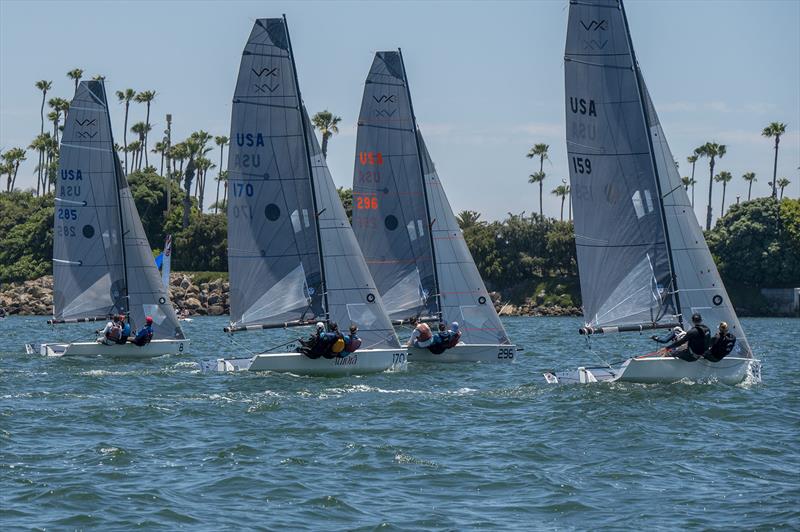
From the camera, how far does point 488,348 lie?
36.7m

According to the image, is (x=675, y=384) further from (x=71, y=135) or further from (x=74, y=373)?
(x=71, y=135)

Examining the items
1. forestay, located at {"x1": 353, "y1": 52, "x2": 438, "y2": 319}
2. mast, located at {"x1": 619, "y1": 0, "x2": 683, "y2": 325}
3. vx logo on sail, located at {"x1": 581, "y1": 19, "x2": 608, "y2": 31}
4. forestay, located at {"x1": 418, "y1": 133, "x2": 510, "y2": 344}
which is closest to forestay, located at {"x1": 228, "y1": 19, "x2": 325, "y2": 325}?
forestay, located at {"x1": 418, "y1": 133, "x2": 510, "y2": 344}

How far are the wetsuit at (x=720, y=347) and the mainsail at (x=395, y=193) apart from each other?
40.5 feet

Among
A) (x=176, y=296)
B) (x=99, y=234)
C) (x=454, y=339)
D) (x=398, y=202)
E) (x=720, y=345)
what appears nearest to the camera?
(x=720, y=345)

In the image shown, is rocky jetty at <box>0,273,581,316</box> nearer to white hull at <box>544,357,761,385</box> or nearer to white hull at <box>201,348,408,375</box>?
white hull at <box>201,348,408,375</box>

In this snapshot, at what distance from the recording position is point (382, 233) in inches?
1601

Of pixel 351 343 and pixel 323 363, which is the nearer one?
pixel 323 363

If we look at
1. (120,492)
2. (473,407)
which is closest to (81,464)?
(120,492)

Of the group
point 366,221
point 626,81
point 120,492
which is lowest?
point 120,492

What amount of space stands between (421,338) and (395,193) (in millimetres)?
6342

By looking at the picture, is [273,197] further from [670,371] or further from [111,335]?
[670,371]

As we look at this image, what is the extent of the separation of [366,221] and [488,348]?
6.73 m

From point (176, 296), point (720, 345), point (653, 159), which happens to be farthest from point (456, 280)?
point (176, 296)

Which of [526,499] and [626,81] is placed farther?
[626,81]
